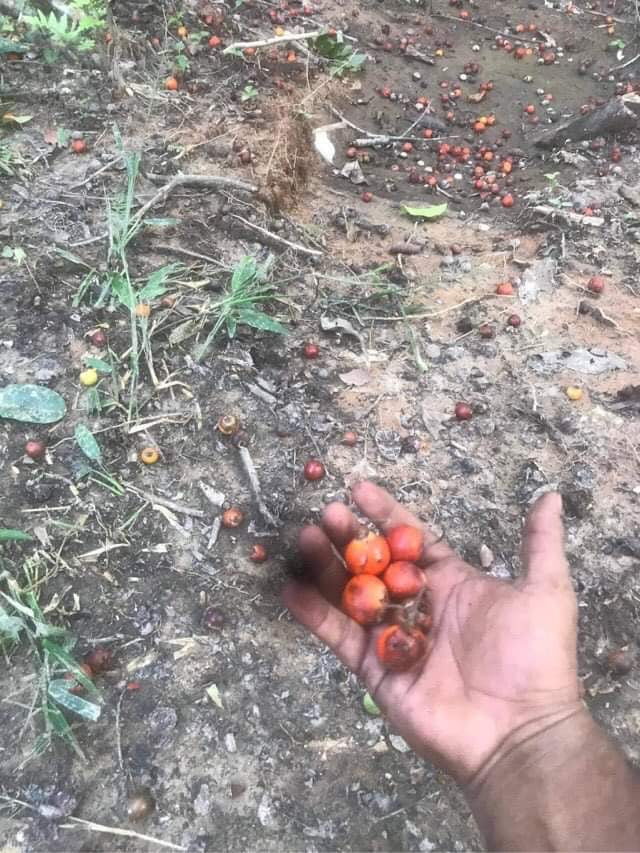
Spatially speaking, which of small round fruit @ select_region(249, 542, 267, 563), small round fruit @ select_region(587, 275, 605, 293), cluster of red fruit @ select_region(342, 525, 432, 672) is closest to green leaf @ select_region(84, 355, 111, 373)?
small round fruit @ select_region(249, 542, 267, 563)

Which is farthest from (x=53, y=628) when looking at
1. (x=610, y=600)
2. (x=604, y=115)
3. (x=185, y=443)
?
(x=604, y=115)

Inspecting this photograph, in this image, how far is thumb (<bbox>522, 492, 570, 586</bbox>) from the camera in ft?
7.91

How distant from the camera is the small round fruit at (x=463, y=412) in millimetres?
3916

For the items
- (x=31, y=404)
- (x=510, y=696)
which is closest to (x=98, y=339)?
(x=31, y=404)

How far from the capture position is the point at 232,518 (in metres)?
3.37

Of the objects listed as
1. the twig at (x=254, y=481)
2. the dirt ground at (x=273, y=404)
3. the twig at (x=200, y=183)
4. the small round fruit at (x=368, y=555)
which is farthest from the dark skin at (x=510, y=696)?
the twig at (x=200, y=183)

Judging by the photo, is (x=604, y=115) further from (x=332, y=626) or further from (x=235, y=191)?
(x=332, y=626)

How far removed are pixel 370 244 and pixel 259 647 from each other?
10.6 ft

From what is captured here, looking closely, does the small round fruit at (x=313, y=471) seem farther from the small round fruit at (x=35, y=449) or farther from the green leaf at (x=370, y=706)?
the small round fruit at (x=35, y=449)

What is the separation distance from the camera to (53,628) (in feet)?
9.56

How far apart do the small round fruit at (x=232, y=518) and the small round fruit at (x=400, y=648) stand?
105 centimetres

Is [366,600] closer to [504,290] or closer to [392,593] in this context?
[392,593]

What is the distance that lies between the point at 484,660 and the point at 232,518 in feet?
4.67

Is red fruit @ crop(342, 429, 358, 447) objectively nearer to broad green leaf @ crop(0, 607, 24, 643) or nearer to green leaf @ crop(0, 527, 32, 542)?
green leaf @ crop(0, 527, 32, 542)
